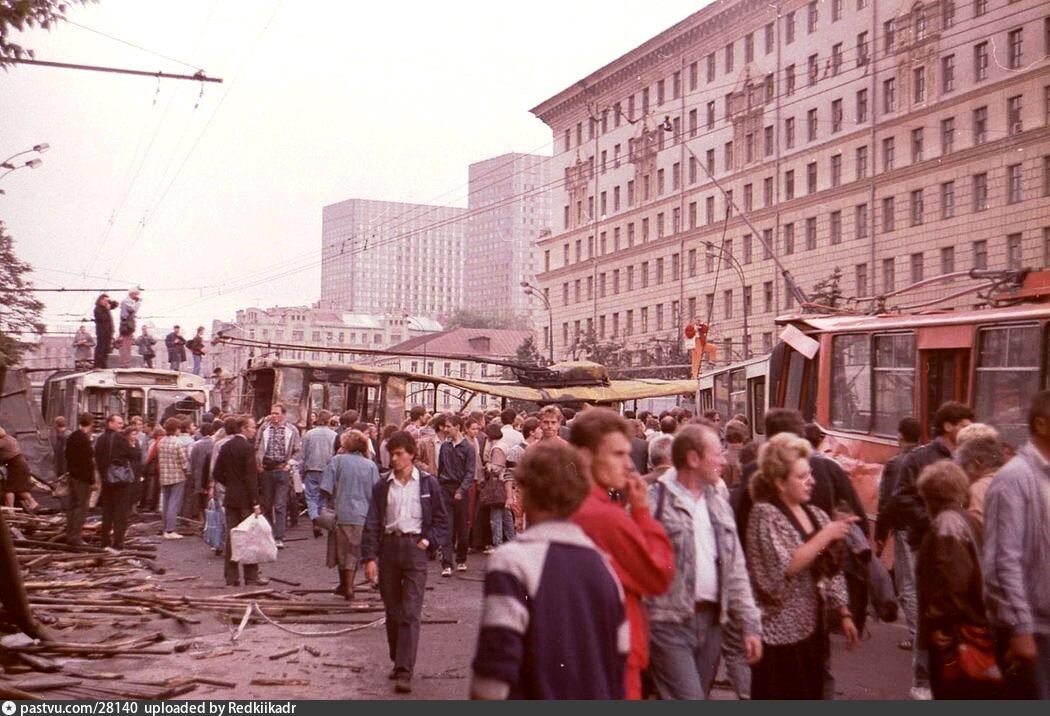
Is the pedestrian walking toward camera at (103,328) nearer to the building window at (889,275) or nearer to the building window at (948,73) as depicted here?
the building window at (948,73)

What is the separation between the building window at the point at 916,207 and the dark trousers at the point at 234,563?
45.6 m

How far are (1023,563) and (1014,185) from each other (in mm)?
46874

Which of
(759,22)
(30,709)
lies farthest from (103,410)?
(759,22)

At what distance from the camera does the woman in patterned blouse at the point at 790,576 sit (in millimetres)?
6273

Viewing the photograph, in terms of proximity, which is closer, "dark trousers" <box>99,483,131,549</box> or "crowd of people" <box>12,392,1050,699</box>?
"crowd of people" <box>12,392,1050,699</box>

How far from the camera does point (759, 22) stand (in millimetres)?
68688

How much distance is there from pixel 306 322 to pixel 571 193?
67123mm

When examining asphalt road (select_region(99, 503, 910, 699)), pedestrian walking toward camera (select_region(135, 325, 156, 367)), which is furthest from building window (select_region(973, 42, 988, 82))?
asphalt road (select_region(99, 503, 910, 699))

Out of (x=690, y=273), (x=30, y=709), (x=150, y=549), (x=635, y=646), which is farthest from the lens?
(x=690, y=273)

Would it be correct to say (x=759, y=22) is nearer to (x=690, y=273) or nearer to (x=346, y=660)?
(x=690, y=273)

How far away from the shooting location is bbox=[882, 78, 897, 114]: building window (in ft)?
186

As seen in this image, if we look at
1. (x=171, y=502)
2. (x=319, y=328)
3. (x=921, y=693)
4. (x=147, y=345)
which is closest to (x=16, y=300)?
(x=147, y=345)

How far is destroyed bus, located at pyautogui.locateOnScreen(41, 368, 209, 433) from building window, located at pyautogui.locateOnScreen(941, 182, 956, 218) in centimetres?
3350

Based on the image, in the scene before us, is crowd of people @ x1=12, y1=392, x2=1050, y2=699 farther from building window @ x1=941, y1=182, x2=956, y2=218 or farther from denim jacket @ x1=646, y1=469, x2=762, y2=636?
building window @ x1=941, y1=182, x2=956, y2=218
